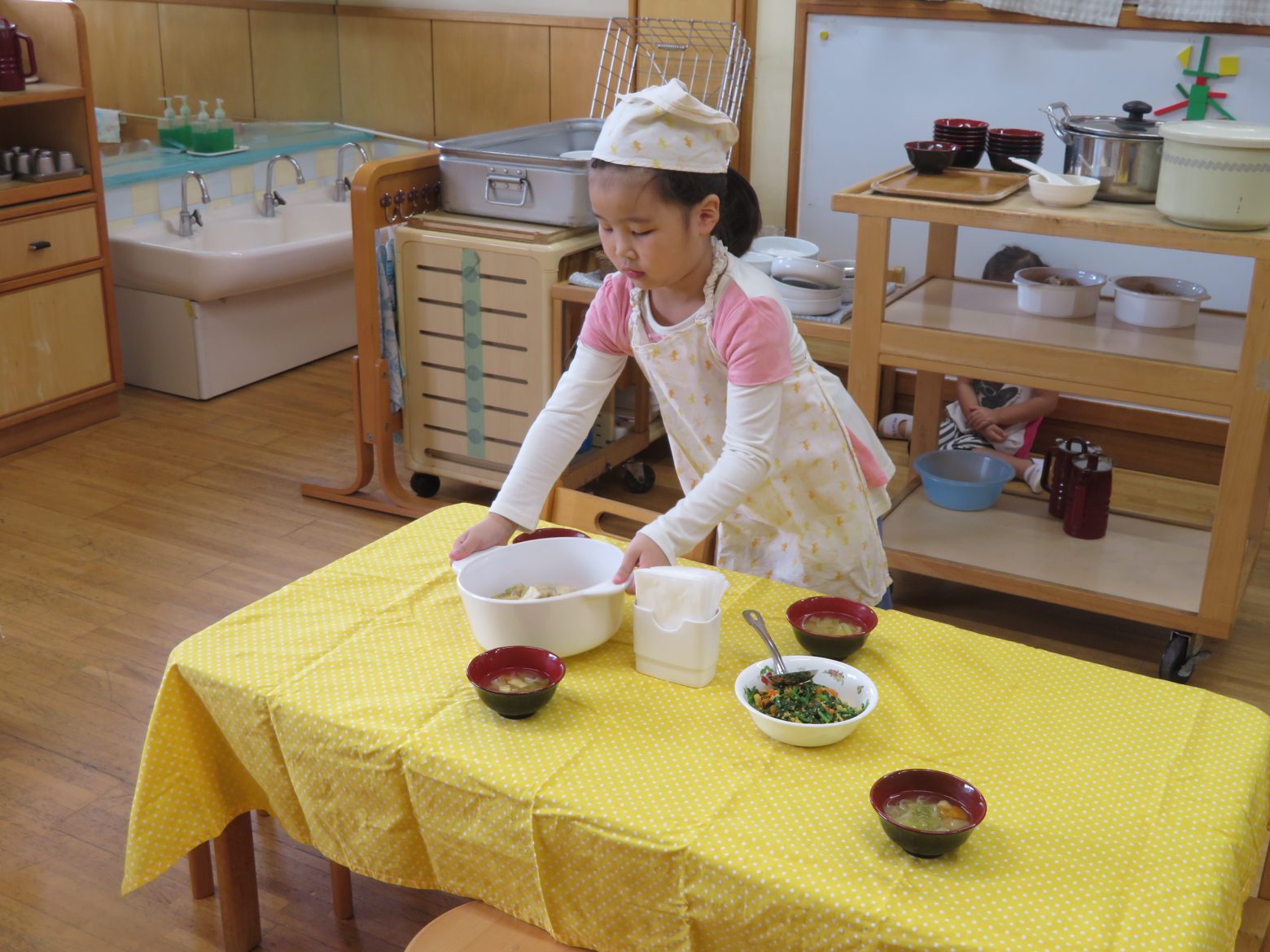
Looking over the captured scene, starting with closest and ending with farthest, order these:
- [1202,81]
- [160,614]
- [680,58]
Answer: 1. [160,614]
2. [1202,81]
3. [680,58]

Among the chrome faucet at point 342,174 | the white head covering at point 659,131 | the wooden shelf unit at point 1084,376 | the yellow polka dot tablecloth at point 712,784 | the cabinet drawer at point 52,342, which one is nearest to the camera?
the yellow polka dot tablecloth at point 712,784

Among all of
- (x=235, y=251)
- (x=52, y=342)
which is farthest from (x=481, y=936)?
(x=235, y=251)

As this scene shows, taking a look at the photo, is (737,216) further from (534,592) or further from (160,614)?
(160,614)

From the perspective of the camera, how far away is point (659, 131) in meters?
1.56

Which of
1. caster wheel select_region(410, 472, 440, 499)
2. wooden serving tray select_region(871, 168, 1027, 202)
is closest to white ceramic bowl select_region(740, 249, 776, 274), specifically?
wooden serving tray select_region(871, 168, 1027, 202)

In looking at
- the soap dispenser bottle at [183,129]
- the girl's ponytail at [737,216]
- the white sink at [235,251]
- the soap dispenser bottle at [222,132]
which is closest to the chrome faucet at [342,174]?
the white sink at [235,251]

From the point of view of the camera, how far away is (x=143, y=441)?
394 cm

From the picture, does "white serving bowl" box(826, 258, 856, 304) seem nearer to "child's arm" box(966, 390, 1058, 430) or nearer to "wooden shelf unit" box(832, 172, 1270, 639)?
"wooden shelf unit" box(832, 172, 1270, 639)

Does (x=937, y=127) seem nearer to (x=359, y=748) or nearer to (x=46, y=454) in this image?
(x=359, y=748)

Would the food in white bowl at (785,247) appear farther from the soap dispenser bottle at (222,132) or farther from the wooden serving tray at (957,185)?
the soap dispenser bottle at (222,132)

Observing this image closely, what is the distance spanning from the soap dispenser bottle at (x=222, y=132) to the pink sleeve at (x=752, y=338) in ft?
11.8

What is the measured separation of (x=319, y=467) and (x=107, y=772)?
1.52m

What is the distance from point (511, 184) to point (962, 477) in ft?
4.42

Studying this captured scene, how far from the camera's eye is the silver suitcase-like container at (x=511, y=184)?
321 centimetres
